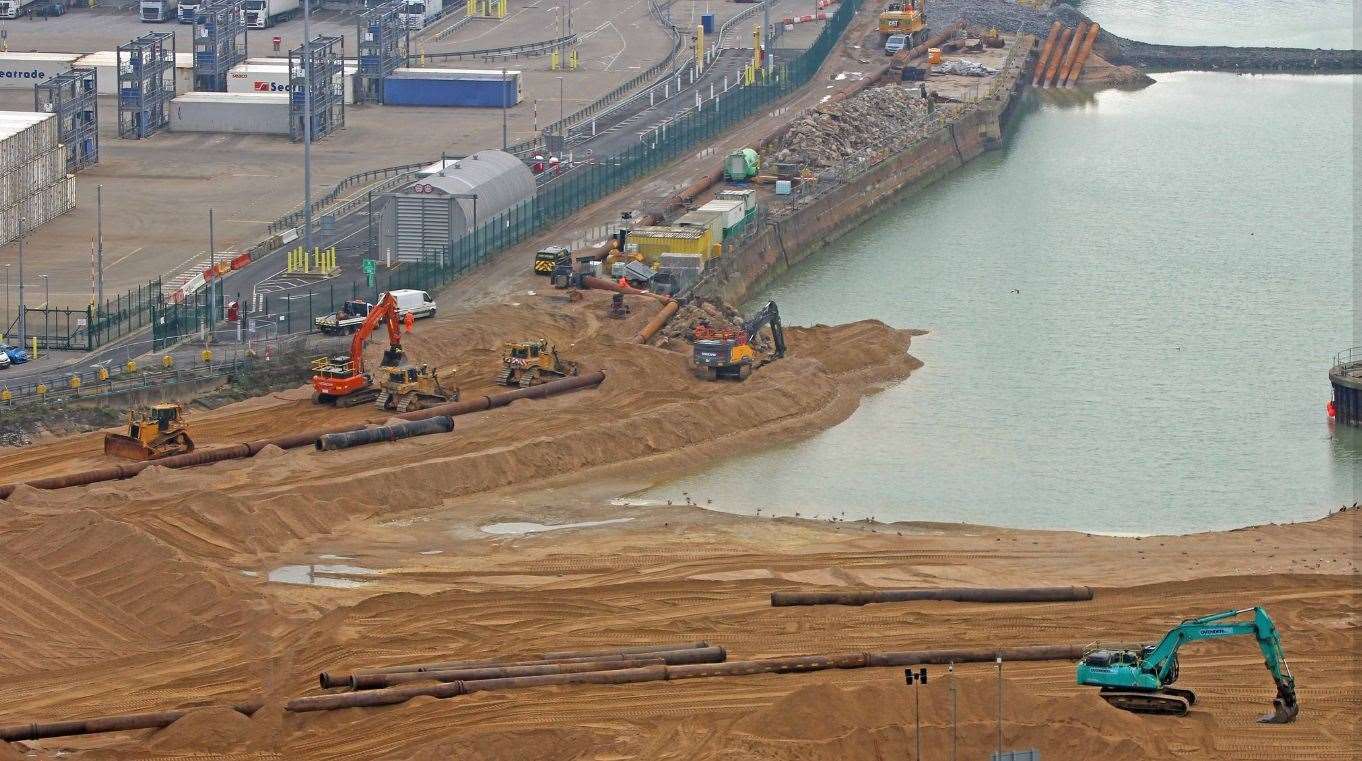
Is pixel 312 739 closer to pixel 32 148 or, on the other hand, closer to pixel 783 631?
pixel 783 631

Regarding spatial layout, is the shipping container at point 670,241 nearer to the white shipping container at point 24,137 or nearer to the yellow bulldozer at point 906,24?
the white shipping container at point 24,137

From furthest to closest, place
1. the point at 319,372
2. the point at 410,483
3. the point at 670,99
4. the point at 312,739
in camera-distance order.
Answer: the point at 670,99, the point at 319,372, the point at 410,483, the point at 312,739

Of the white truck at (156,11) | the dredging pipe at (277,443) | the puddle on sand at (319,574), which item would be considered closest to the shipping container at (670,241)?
the dredging pipe at (277,443)

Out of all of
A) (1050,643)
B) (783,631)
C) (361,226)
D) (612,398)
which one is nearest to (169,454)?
(612,398)

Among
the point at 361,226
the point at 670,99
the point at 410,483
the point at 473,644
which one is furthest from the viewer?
the point at 670,99

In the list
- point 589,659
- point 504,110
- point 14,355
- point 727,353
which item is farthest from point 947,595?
point 504,110

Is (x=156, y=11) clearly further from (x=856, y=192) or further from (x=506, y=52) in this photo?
(x=856, y=192)
